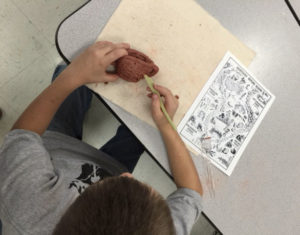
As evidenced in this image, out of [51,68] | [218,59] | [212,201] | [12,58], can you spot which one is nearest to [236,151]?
[212,201]

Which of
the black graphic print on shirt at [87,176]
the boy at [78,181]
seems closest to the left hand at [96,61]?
the boy at [78,181]

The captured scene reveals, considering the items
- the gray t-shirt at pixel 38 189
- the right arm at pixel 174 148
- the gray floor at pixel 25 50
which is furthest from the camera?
the gray floor at pixel 25 50

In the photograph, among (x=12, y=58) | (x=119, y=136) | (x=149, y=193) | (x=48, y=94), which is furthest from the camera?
(x=12, y=58)

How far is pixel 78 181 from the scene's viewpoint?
23.5 inches

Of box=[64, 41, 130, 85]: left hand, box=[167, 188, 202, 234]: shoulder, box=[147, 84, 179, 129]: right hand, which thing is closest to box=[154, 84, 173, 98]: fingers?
box=[147, 84, 179, 129]: right hand

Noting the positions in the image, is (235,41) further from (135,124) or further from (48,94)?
(48,94)

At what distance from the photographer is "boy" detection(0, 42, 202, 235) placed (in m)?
0.37

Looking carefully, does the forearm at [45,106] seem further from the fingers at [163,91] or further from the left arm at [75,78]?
the fingers at [163,91]

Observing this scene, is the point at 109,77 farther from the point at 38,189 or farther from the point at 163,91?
the point at 38,189

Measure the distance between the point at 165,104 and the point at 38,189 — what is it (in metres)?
0.36

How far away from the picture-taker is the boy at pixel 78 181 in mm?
367

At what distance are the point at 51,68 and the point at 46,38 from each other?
13 centimetres

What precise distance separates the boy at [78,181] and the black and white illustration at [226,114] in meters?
0.06

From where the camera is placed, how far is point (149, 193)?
0.40 metres
